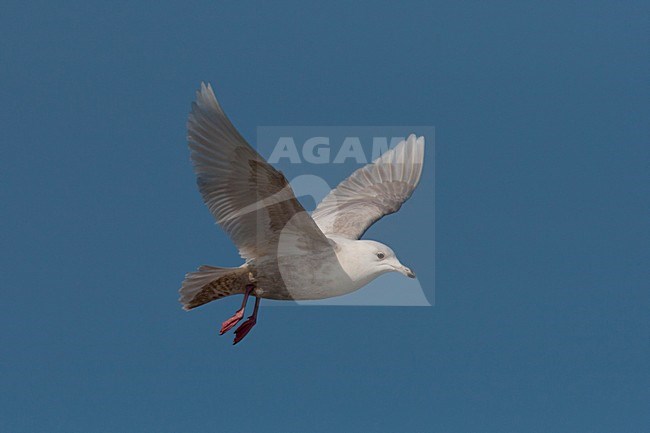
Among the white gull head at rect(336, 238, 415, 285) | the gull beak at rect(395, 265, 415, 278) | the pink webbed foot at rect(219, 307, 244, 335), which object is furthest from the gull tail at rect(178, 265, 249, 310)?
the gull beak at rect(395, 265, 415, 278)

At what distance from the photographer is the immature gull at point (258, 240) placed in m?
11.6

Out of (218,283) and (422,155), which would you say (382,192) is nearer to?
(422,155)

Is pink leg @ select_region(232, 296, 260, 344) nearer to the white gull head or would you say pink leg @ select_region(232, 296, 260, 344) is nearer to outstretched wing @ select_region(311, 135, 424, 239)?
the white gull head

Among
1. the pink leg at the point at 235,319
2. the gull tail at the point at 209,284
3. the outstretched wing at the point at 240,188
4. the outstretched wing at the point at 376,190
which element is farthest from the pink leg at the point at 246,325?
the outstretched wing at the point at 376,190

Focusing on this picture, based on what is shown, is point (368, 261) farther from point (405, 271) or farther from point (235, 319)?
point (235, 319)

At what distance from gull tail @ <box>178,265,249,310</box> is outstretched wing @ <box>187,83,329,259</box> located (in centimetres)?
35

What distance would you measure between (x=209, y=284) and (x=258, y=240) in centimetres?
77

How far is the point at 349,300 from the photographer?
12.7 meters

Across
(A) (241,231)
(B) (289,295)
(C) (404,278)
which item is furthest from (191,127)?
(C) (404,278)

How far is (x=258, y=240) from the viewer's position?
40.4 ft

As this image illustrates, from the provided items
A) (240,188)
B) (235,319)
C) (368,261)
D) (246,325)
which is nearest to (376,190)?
(368,261)

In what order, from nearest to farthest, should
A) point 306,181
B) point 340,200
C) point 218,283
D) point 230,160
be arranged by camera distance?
point 230,160 < point 218,283 < point 306,181 < point 340,200

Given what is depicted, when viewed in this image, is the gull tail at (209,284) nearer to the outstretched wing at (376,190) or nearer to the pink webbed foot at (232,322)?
the pink webbed foot at (232,322)

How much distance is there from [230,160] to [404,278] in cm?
256
